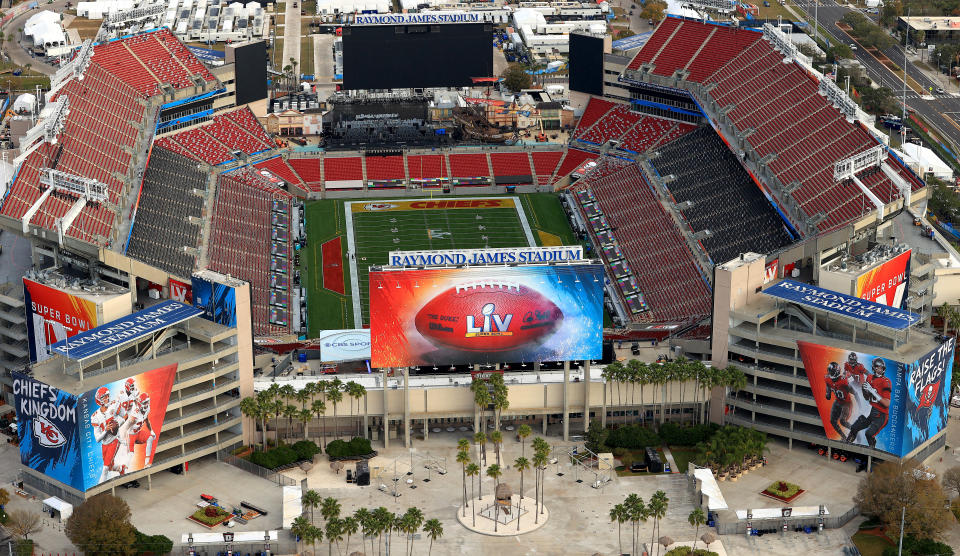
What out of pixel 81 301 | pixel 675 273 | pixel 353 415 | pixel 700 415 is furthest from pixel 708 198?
pixel 81 301

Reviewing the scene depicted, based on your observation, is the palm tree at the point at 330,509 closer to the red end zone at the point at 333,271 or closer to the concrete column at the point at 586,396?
Answer: the concrete column at the point at 586,396

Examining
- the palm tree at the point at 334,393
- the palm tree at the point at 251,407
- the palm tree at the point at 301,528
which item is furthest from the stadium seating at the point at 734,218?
the palm tree at the point at 301,528

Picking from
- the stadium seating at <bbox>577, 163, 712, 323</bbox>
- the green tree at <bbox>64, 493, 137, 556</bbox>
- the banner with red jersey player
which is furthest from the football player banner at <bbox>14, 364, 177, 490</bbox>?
the stadium seating at <bbox>577, 163, 712, 323</bbox>

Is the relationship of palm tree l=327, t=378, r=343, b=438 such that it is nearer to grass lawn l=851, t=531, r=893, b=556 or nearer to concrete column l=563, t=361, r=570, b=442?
concrete column l=563, t=361, r=570, b=442

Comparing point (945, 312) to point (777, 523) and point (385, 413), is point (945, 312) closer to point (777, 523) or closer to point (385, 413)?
point (777, 523)

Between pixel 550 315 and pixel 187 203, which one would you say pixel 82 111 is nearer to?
pixel 187 203

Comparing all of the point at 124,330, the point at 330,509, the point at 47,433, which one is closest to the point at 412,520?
the point at 330,509
